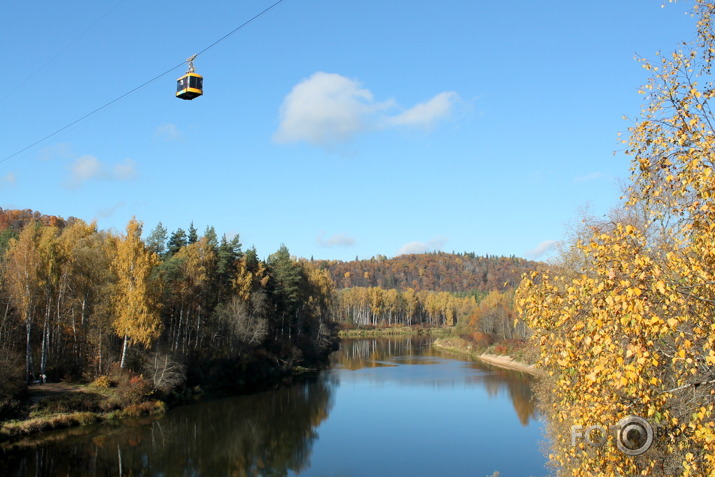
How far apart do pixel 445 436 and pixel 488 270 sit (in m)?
175

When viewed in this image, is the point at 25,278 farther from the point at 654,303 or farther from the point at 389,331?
the point at 389,331

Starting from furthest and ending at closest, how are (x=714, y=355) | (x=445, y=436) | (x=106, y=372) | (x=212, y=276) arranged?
1. (x=212, y=276)
2. (x=106, y=372)
3. (x=445, y=436)
4. (x=714, y=355)

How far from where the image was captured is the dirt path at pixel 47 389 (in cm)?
2669

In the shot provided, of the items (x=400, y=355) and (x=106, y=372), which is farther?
(x=400, y=355)

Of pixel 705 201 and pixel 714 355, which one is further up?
pixel 705 201

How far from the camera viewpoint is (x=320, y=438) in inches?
1040

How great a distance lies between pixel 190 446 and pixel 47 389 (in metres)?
9.74

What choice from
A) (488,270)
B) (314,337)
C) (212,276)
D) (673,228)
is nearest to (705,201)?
(673,228)

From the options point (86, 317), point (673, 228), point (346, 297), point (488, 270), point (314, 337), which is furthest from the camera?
point (488, 270)

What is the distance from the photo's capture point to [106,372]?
101ft

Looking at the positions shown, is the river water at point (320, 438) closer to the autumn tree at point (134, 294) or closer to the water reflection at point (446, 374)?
the water reflection at point (446, 374)

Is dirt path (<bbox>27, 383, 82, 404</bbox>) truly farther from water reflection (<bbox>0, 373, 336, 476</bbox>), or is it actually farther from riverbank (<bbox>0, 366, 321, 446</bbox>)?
water reflection (<bbox>0, 373, 336, 476</bbox>)

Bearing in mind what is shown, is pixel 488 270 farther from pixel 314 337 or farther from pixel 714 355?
pixel 714 355

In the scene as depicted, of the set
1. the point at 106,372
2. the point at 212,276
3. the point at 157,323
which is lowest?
the point at 106,372
